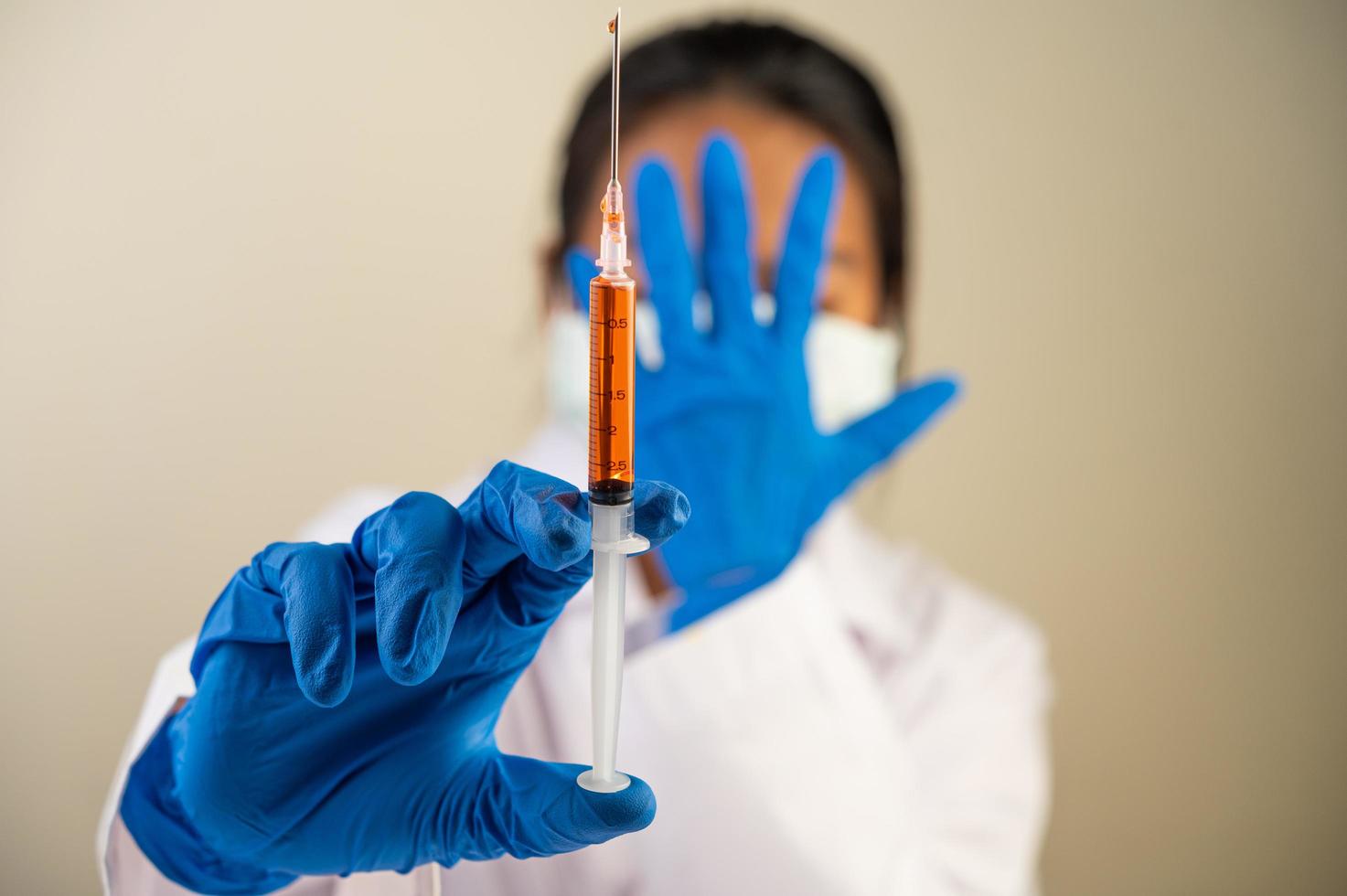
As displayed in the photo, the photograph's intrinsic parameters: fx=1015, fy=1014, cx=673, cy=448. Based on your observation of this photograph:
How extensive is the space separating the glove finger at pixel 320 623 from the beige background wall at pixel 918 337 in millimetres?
675

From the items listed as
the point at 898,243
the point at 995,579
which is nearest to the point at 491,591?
the point at 898,243

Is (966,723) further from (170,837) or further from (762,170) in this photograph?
(170,837)

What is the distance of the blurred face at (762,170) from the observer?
1.22 meters

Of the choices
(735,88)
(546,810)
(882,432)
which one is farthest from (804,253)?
(546,810)

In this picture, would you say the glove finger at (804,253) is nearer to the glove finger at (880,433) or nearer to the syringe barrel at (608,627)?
the glove finger at (880,433)

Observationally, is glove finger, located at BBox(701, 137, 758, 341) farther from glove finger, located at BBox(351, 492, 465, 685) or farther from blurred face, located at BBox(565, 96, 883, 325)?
glove finger, located at BBox(351, 492, 465, 685)

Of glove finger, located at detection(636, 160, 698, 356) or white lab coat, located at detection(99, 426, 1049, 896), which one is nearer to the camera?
white lab coat, located at detection(99, 426, 1049, 896)

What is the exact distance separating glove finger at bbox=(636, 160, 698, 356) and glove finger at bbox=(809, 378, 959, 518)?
0.60ft

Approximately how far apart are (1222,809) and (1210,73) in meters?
1.11

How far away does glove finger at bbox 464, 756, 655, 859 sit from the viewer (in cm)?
53

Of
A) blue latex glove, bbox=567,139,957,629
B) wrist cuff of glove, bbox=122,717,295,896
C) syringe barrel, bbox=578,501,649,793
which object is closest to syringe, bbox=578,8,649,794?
syringe barrel, bbox=578,501,649,793

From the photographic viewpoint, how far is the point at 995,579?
5.33 ft

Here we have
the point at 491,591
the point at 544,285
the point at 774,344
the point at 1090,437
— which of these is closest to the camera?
the point at 491,591

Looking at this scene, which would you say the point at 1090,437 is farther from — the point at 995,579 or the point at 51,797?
Result: the point at 51,797
